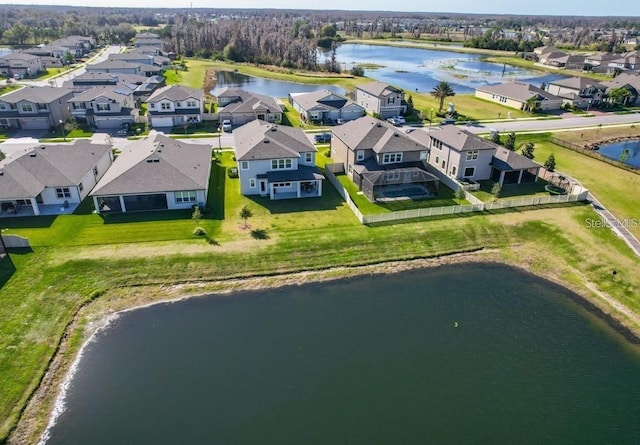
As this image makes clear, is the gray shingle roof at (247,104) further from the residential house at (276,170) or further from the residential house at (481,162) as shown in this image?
the residential house at (481,162)

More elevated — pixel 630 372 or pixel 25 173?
pixel 25 173

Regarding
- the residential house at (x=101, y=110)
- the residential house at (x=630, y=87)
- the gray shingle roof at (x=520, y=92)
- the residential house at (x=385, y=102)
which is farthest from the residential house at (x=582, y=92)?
the residential house at (x=101, y=110)

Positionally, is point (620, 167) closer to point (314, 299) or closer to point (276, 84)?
point (314, 299)

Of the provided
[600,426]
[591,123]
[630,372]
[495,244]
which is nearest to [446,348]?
[600,426]

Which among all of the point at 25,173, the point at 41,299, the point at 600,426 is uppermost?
the point at 25,173

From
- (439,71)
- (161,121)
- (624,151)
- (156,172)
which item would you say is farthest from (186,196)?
(439,71)

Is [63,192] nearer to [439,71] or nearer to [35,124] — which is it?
[35,124]
